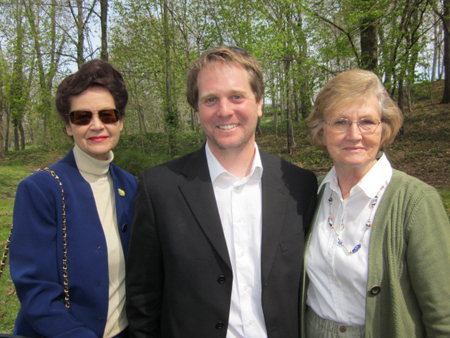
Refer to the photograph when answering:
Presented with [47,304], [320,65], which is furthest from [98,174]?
[320,65]

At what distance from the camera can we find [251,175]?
209 cm

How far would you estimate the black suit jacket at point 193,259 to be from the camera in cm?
185

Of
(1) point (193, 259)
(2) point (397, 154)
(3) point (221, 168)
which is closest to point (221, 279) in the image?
(1) point (193, 259)

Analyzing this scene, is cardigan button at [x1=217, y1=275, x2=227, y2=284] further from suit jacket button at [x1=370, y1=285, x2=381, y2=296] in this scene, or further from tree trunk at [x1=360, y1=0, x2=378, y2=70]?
tree trunk at [x1=360, y1=0, x2=378, y2=70]

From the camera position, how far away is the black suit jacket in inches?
72.8

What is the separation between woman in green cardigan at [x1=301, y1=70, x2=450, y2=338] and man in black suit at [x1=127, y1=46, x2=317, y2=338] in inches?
7.4

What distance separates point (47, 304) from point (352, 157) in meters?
1.90

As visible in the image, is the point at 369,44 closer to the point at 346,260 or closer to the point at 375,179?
the point at 375,179

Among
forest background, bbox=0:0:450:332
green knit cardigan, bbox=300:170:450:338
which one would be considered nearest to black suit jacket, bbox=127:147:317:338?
green knit cardigan, bbox=300:170:450:338

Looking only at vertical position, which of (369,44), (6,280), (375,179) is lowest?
(6,280)

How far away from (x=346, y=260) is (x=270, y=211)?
522 millimetres

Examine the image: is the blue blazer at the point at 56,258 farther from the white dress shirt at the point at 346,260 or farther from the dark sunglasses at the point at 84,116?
the white dress shirt at the point at 346,260

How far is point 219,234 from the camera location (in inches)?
73.1

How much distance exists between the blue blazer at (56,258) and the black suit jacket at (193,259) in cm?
21
